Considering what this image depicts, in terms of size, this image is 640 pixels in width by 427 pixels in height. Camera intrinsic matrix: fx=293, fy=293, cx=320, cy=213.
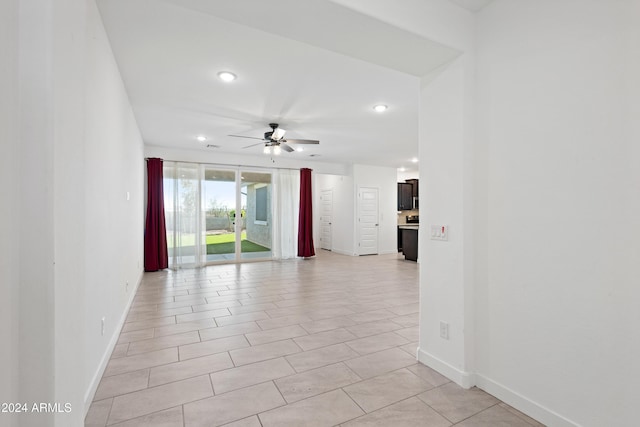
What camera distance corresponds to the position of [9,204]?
2.88 ft

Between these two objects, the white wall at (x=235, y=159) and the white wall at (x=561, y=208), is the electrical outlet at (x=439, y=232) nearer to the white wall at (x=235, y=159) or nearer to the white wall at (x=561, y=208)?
the white wall at (x=561, y=208)

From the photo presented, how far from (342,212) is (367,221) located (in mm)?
857

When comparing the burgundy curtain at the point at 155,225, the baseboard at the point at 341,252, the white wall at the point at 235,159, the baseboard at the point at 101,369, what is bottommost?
the baseboard at the point at 341,252

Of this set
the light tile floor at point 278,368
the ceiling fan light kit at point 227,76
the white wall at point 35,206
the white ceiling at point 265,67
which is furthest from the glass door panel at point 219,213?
the white wall at point 35,206

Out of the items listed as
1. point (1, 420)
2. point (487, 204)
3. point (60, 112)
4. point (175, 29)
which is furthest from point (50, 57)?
point (487, 204)

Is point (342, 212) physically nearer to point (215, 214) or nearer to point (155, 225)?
point (215, 214)

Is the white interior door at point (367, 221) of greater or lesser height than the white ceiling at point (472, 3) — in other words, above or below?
below

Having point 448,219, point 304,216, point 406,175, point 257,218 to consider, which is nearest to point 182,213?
point 257,218

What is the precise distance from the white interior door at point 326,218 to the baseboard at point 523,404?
777 centimetres

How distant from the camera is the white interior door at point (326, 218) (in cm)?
984

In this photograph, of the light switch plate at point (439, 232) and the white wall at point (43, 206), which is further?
the light switch plate at point (439, 232)

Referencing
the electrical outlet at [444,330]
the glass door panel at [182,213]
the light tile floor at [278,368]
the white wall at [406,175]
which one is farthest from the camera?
the white wall at [406,175]

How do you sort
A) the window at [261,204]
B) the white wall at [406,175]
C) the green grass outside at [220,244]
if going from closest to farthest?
the green grass outside at [220,244] < the window at [261,204] < the white wall at [406,175]

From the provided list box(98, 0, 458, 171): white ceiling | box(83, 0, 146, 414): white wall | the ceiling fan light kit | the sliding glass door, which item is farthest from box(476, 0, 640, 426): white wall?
the sliding glass door
